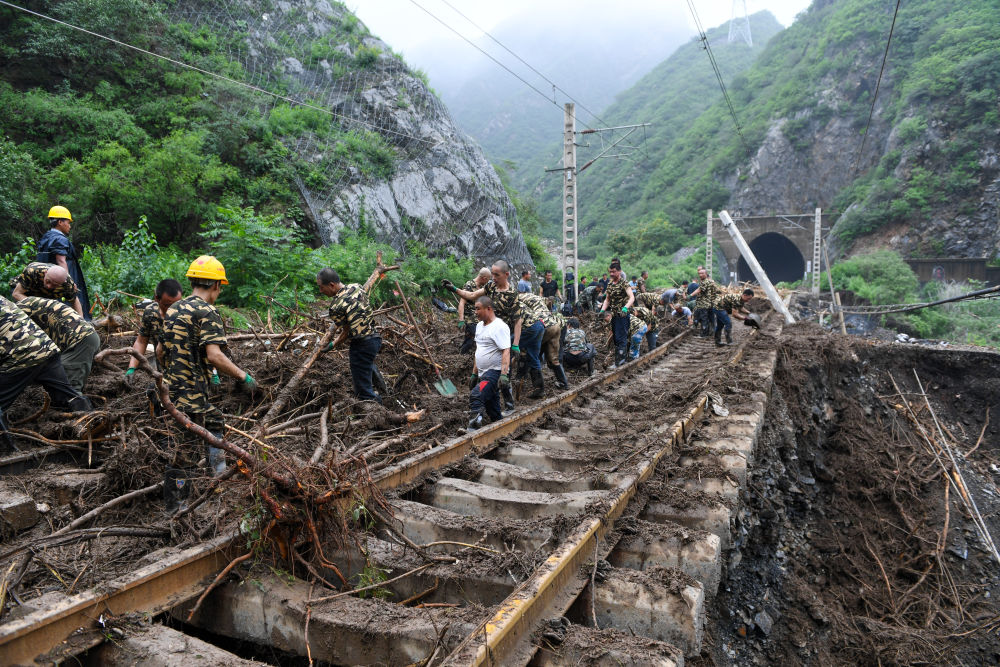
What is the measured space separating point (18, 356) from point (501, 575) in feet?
15.0

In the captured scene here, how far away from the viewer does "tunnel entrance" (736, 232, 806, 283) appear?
5812 cm

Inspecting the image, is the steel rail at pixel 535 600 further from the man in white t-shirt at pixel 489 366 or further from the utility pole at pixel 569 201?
the utility pole at pixel 569 201

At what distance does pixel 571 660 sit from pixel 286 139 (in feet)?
60.6

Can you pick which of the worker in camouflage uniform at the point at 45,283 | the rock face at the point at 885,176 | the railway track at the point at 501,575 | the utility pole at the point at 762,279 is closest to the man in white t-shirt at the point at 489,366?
the railway track at the point at 501,575

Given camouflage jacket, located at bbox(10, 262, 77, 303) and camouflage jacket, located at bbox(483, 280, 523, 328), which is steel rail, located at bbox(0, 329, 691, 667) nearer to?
camouflage jacket, located at bbox(483, 280, 523, 328)

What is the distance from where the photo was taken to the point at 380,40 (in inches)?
935

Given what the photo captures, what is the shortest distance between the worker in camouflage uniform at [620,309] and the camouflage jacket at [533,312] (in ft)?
7.73

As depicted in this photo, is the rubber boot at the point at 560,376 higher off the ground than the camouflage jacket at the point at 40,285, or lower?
lower

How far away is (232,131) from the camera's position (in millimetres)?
15859

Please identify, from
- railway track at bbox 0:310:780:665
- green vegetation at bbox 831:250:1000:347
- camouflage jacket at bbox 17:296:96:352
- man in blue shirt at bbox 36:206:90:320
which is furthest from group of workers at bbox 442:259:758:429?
green vegetation at bbox 831:250:1000:347

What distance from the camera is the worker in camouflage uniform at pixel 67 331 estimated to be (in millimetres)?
5273

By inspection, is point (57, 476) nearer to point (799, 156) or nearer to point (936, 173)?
point (936, 173)

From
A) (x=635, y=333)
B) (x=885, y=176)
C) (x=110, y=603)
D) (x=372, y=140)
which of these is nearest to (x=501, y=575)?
(x=110, y=603)

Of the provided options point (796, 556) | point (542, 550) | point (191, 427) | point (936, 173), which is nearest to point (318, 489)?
point (191, 427)
